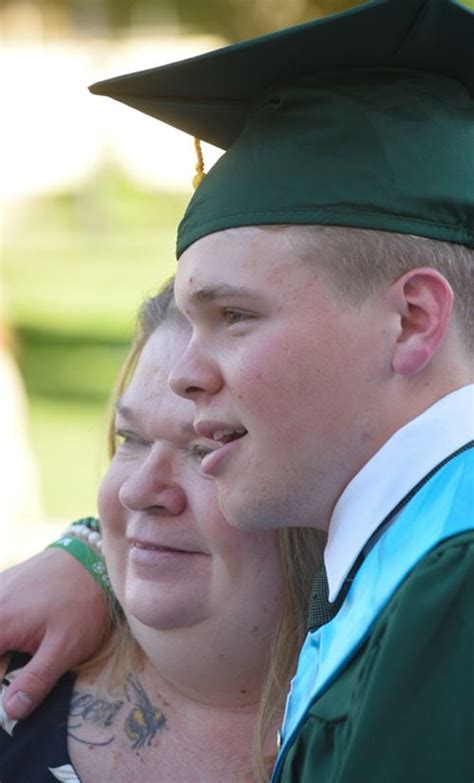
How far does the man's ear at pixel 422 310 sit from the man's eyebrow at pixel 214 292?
0.76ft

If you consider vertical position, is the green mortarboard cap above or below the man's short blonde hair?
above

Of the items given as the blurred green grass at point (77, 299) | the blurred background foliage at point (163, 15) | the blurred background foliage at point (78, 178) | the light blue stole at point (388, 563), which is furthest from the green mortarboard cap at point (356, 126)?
the blurred background foliage at point (78, 178)

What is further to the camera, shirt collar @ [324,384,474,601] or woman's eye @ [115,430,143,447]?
woman's eye @ [115,430,143,447]

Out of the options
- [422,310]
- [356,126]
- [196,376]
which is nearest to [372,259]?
[422,310]

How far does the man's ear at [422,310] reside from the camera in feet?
6.61

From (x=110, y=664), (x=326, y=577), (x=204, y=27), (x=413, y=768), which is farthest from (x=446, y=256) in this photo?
(x=204, y=27)

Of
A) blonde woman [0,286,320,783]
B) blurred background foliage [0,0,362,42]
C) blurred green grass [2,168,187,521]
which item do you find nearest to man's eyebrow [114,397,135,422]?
blonde woman [0,286,320,783]

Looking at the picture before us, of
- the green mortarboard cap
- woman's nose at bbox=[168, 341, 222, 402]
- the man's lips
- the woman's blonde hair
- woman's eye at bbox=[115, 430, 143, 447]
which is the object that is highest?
the green mortarboard cap

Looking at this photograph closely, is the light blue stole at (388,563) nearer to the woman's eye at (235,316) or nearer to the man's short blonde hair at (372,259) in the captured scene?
the man's short blonde hair at (372,259)

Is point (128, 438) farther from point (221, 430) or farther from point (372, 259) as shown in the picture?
point (372, 259)

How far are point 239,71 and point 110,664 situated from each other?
1341 mm

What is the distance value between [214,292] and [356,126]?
0.35 meters

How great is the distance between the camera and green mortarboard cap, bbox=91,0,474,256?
2.08 m

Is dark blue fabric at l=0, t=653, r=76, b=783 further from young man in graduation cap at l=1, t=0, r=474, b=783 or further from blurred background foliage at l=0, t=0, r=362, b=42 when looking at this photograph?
blurred background foliage at l=0, t=0, r=362, b=42
